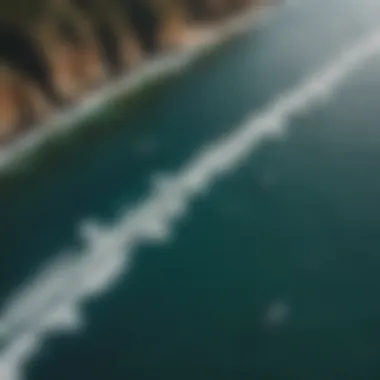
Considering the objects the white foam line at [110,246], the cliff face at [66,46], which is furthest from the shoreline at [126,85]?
the white foam line at [110,246]

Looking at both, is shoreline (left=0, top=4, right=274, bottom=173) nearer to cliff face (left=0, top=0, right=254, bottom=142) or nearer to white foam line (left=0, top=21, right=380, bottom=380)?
cliff face (left=0, top=0, right=254, bottom=142)

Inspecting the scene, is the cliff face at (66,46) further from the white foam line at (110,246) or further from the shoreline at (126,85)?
the white foam line at (110,246)

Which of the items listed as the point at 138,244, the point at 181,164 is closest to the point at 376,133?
the point at 181,164

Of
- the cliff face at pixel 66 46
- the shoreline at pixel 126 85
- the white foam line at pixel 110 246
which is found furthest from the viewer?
the cliff face at pixel 66 46

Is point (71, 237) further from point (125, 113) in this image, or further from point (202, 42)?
point (202, 42)

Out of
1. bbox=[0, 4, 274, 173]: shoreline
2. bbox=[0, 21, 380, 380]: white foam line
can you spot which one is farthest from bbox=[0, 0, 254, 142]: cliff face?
bbox=[0, 21, 380, 380]: white foam line

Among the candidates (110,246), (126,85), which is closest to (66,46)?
(126,85)
